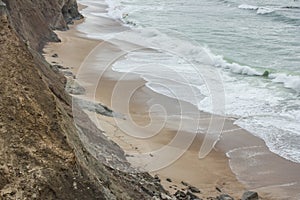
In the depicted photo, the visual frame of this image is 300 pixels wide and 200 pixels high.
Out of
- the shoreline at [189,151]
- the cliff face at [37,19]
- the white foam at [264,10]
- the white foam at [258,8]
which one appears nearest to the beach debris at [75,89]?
the shoreline at [189,151]

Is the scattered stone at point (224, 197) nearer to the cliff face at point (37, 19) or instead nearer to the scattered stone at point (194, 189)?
the scattered stone at point (194, 189)

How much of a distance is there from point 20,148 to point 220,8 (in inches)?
1591

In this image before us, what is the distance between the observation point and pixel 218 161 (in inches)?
367

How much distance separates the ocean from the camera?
40.9 ft

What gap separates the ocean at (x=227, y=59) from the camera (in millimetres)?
12469

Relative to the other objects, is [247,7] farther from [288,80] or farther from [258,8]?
[288,80]

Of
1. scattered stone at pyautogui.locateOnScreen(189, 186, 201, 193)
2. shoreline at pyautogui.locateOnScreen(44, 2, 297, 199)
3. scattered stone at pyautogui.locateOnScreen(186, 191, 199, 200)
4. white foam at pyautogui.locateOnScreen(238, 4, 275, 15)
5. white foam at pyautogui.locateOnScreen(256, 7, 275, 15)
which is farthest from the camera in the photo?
white foam at pyautogui.locateOnScreen(238, 4, 275, 15)

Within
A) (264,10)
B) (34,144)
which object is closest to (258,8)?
(264,10)

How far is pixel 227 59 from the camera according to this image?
829 inches

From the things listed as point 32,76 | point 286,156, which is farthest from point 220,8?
point 32,76

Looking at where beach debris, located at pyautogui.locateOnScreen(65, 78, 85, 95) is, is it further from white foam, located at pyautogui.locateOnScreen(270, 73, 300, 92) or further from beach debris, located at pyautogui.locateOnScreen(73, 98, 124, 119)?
white foam, located at pyautogui.locateOnScreen(270, 73, 300, 92)

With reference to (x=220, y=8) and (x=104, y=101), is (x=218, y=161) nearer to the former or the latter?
(x=104, y=101)

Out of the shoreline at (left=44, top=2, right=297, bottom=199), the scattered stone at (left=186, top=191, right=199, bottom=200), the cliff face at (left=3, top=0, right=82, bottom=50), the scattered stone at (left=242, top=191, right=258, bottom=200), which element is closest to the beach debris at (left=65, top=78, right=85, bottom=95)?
the shoreline at (left=44, top=2, right=297, bottom=199)

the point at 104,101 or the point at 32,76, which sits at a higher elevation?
the point at 32,76
